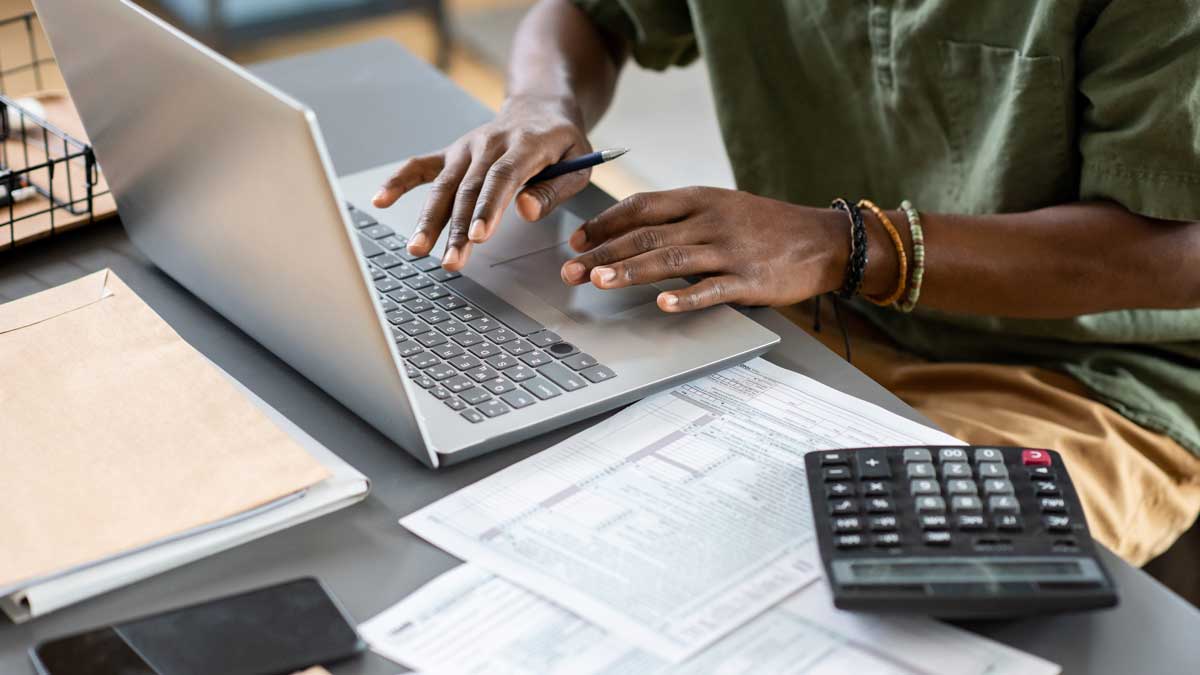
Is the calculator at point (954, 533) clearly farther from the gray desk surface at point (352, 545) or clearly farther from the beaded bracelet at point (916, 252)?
the beaded bracelet at point (916, 252)

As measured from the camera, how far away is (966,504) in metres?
0.63

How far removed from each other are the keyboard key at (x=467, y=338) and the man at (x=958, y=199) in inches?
2.6

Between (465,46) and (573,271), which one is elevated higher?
(573,271)

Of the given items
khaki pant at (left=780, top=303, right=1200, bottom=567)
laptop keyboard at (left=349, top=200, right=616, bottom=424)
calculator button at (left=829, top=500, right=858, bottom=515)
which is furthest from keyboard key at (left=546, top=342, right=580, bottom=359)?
khaki pant at (left=780, top=303, right=1200, bottom=567)

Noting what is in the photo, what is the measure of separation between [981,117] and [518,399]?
21.8 inches

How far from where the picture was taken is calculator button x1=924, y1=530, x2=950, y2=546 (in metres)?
0.61

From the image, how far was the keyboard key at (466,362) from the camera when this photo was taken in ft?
2.53

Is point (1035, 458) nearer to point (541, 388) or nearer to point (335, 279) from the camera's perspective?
point (541, 388)

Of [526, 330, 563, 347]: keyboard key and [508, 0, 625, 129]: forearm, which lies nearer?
[526, 330, 563, 347]: keyboard key

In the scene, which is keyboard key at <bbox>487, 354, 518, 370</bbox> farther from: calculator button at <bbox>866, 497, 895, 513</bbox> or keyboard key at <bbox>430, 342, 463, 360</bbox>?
calculator button at <bbox>866, 497, 895, 513</bbox>

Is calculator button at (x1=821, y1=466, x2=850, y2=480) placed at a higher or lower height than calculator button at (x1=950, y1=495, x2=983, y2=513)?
higher

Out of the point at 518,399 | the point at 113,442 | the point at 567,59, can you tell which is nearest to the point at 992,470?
the point at 518,399

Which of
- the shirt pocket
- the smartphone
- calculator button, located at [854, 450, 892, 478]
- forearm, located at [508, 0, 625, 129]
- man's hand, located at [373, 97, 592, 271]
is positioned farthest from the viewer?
forearm, located at [508, 0, 625, 129]

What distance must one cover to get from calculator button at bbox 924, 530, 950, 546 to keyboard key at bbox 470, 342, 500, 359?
11.8 inches
